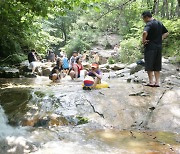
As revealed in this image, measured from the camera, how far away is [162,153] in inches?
164

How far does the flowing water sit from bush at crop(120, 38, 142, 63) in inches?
355

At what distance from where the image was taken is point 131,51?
1741 centimetres

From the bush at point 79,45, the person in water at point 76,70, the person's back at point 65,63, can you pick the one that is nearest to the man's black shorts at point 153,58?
the person in water at point 76,70

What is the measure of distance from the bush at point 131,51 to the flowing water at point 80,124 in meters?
9.02

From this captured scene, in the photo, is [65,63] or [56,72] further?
[65,63]

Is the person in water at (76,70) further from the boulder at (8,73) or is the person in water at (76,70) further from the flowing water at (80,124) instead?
the flowing water at (80,124)

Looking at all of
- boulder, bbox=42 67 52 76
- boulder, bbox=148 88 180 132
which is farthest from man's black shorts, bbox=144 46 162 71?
boulder, bbox=42 67 52 76

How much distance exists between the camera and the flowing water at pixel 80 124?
446cm

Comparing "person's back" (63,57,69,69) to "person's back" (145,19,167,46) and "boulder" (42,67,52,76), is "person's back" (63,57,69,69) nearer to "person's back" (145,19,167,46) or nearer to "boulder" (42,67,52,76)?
"boulder" (42,67,52,76)

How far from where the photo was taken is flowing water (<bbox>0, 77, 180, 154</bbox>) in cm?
446

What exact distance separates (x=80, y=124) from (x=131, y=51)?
12214 millimetres

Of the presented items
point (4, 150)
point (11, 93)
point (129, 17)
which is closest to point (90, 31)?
point (129, 17)

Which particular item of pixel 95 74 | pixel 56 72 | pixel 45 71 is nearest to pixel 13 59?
pixel 45 71

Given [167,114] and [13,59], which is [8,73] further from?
[167,114]
